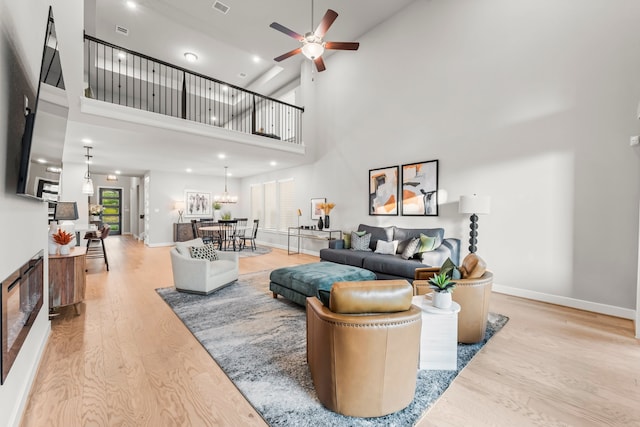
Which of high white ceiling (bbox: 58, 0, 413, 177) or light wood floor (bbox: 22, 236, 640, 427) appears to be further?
high white ceiling (bbox: 58, 0, 413, 177)

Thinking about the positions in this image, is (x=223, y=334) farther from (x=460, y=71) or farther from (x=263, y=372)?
(x=460, y=71)

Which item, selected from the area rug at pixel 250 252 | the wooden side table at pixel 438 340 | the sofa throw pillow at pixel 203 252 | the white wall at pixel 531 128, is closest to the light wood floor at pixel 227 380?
the wooden side table at pixel 438 340

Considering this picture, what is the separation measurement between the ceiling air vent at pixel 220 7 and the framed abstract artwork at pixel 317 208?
14.7ft

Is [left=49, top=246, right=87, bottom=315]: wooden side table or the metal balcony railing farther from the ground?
the metal balcony railing

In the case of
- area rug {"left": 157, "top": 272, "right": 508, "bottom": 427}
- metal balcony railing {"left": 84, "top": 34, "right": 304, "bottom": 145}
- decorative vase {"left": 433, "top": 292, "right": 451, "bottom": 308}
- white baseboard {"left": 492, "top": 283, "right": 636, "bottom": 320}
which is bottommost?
area rug {"left": 157, "top": 272, "right": 508, "bottom": 427}

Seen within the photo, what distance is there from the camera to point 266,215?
9734 millimetres

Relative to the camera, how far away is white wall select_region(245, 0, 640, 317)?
326 cm

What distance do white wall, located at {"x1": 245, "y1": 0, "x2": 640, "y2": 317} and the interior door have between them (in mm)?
12542

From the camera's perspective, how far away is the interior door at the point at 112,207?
12422 millimetres

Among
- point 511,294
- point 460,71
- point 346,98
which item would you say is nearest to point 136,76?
point 346,98

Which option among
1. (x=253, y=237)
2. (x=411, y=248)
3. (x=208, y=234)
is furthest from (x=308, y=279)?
(x=208, y=234)

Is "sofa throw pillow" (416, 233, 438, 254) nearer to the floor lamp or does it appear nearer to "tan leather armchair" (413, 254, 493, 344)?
the floor lamp

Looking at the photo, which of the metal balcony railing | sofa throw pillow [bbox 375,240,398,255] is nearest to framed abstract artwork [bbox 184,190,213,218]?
the metal balcony railing

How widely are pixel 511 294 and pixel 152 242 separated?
9.56 metres
